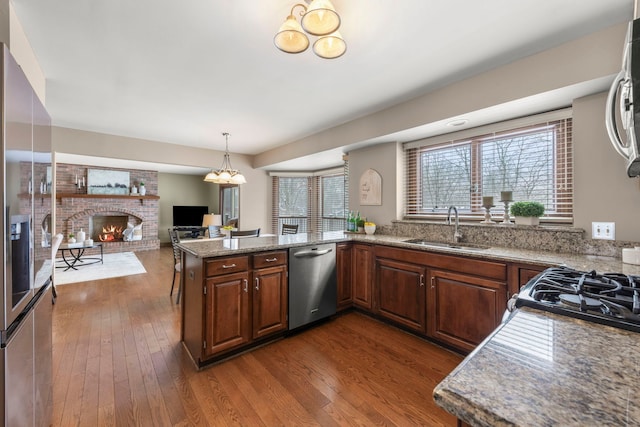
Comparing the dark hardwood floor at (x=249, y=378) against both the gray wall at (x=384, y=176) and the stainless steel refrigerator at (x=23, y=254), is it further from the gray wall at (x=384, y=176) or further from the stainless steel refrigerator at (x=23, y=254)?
the gray wall at (x=384, y=176)

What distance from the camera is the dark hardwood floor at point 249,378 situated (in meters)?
1.63

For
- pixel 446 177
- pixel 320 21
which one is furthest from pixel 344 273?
pixel 320 21

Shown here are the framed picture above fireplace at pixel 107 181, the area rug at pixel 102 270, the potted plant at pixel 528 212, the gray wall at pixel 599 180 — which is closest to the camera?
the gray wall at pixel 599 180

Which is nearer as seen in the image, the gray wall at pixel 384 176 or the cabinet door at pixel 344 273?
the cabinet door at pixel 344 273

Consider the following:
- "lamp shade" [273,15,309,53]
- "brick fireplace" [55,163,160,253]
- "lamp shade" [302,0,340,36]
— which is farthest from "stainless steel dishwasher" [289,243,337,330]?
"brick fireplace" [55,163,160,253]

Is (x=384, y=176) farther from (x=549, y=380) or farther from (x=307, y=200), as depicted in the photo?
(x=549, y=380)

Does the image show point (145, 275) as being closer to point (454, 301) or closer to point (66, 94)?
point (66, 94)

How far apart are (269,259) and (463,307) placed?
5.51ft

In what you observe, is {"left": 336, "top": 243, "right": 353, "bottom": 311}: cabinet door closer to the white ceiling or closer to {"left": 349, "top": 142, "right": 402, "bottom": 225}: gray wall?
{"left": 349, "top": 142, "right": 402, "bottom": 225}: gray wall

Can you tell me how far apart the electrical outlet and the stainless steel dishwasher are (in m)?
2.12

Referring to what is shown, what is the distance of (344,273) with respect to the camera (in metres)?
3.10

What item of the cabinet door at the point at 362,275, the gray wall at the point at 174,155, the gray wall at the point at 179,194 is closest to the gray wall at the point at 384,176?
the cabinet door at the point at 362,275

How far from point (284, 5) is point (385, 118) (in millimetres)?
1838

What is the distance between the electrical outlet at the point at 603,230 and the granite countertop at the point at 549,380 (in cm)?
175
